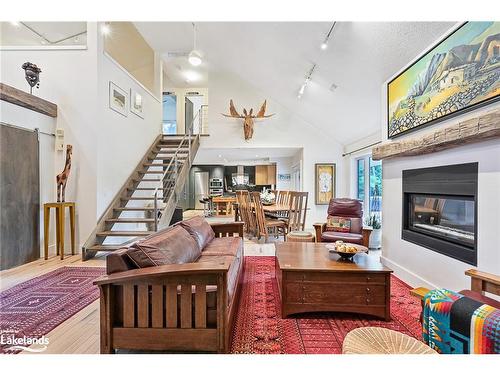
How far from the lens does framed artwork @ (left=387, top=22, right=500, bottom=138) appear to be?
200 cm

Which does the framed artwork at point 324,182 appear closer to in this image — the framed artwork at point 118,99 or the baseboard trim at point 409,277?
the baseboard trim at point 409,277

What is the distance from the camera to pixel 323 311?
222cm

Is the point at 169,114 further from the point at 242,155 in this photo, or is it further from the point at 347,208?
the point at 347,208

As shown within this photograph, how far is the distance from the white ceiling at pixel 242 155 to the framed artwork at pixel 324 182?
0.88 metres

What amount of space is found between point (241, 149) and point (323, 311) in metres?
5.87

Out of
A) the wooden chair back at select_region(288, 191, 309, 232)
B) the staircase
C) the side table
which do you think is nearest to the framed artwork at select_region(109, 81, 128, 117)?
the staircase

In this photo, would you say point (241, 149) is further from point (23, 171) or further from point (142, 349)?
point (142, 349)

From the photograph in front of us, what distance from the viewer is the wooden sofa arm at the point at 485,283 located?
5.30 ft

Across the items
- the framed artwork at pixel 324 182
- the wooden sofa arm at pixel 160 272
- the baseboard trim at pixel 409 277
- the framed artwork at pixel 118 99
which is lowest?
the baseboard trim at pixel 409 277

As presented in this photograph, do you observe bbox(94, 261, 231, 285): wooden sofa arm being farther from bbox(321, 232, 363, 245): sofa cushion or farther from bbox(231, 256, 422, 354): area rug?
bbox(321, 232, 363, 245): sofa cushion

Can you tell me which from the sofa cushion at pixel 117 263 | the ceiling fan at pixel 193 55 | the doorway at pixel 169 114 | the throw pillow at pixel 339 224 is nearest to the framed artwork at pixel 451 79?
the throw pillow at pixel 339 224

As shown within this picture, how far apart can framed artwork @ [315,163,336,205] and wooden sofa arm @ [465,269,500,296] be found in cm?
547
